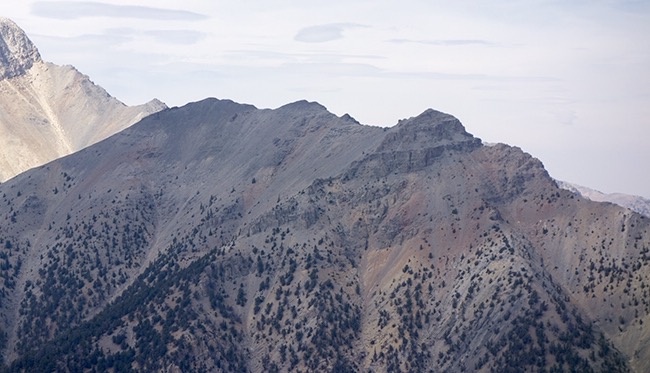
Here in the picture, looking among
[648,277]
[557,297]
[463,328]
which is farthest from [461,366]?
[648,277]

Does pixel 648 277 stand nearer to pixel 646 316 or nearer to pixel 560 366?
pixel 646 316

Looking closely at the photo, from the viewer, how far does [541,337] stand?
189 meters

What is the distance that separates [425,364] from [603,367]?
34.6 metres

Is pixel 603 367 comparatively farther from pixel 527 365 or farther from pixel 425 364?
pixel 425 364

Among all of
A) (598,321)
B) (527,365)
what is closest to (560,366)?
(527,365)

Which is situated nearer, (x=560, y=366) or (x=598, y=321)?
(x=560, y=366)

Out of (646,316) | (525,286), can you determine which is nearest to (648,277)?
(646,316)

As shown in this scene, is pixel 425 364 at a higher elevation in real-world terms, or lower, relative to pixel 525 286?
lower

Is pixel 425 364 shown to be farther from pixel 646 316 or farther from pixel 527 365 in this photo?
pixel 646 316

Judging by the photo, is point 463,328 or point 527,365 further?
point 463,328

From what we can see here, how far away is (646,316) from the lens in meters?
192

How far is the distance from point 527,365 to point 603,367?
509 inches

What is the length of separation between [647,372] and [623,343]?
36.4ft

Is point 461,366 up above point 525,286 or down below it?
below
